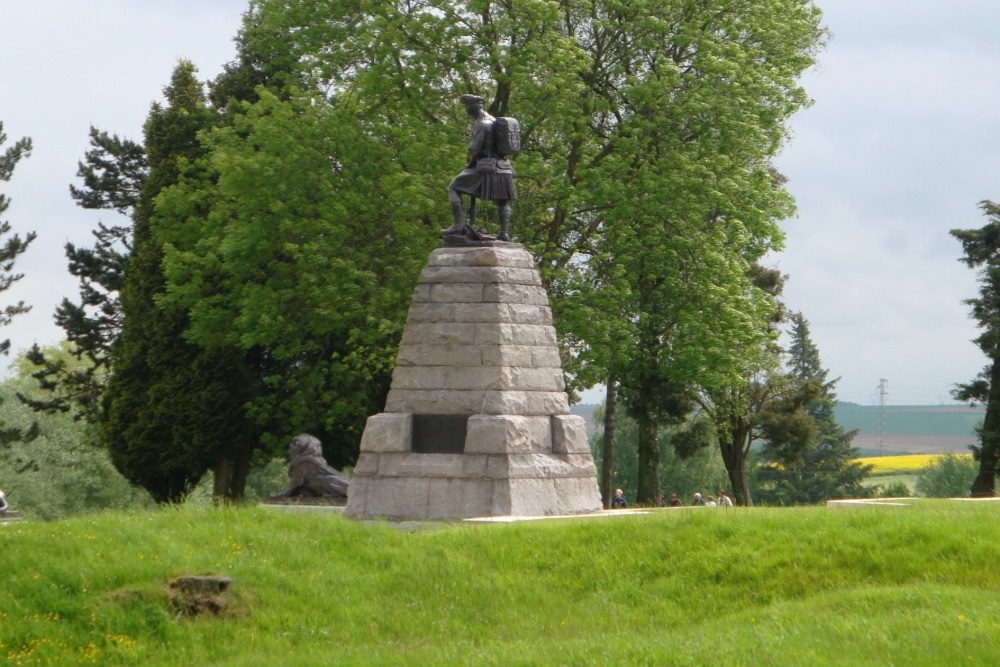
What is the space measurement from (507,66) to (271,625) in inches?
714

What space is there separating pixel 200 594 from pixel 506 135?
986 cm

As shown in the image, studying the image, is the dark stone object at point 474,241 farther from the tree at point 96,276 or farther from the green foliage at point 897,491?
the green foliage at point 897,491

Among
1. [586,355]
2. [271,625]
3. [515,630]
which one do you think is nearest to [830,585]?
[515,630]

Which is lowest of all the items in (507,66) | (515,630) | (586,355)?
(515,630)

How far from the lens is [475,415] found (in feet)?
67.5

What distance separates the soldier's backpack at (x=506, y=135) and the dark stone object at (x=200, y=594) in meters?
9.50

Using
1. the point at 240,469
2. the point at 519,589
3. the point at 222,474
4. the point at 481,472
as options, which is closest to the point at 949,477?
the point at 240,469

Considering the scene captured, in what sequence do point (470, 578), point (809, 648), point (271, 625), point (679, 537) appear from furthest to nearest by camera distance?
point (679, 537)
point (470, 578)
point (271, 625)
point (809, 648)

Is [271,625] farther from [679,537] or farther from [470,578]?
[679,537]

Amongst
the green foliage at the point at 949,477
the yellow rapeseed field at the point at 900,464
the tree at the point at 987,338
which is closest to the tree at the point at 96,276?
the tree at the point at 987,338

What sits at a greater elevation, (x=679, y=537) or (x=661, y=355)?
(x=661, y=355)

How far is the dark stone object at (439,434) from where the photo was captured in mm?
20844

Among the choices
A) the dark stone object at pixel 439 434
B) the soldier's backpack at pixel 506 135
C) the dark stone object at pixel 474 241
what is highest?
the soldier's backpack at pixel 506 135

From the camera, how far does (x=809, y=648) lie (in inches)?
498
